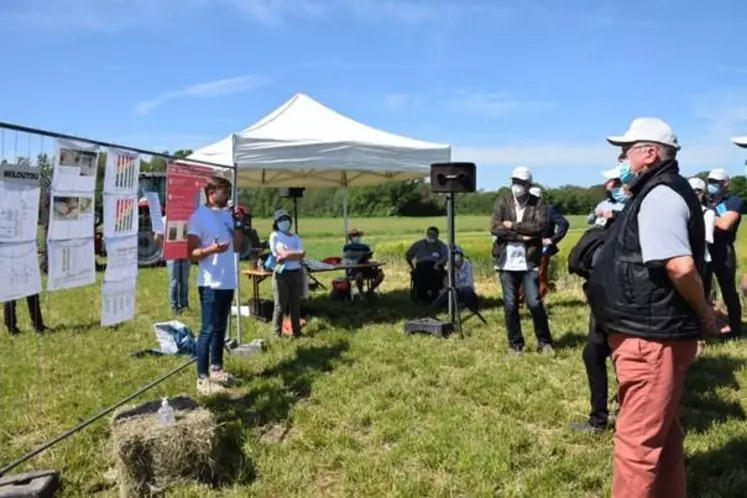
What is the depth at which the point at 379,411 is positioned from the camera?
4754 millimetres

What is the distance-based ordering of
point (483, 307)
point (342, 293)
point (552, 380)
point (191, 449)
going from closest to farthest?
point (191, 449) → point (552, 380) → point (483, 307) → point (342, 293)

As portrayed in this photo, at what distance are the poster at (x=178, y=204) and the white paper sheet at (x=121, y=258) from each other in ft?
2.64

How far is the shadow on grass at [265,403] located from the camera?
12.6 ft

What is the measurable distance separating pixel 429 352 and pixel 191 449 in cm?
347

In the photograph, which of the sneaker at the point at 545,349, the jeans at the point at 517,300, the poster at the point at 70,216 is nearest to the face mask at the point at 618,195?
the jeans at the point at 517,300

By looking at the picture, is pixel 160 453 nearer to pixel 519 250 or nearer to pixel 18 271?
pixel 18 271

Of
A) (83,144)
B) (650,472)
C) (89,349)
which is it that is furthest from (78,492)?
(89,349)

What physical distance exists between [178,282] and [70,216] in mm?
5296

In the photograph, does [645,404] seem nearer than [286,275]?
Yes

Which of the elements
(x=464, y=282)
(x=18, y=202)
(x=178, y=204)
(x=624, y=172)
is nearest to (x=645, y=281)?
(x=624, y=172)

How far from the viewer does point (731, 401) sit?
4.77 m

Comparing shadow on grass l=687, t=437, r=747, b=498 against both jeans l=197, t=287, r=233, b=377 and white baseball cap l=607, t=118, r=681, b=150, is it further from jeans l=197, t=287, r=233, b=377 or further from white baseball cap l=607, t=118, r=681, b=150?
jeans l=197, t=287, r=233, b=377

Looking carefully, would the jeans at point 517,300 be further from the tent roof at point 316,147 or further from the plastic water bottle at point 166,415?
the plastic water bottle at point 166,415

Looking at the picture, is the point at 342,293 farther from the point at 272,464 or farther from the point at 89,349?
A: the point at 272,464
